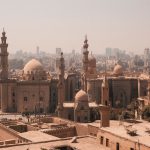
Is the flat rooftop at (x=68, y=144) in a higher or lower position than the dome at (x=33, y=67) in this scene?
lower

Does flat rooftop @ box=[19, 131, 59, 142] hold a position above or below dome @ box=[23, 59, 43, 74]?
below

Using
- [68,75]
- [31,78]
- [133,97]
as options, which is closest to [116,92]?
[133,97]

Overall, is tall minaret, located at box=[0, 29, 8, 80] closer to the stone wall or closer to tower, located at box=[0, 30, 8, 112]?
tower, located at box=[0, 30, 8, 112]

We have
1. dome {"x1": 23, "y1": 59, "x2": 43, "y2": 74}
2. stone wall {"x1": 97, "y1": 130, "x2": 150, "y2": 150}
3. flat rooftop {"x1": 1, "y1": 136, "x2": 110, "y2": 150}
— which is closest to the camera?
stone wall {"x1": 97, "y1": 130, "x2": 150, "y2": 150}

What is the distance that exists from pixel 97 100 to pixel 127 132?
2866 cm

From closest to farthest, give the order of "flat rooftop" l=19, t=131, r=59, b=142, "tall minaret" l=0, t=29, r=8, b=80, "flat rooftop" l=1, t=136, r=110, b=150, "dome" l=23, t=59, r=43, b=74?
"flat rooftop" l=1, t=136, r=110, b=150 < "flat rooftop" l=19, t=131, r=59, b=142 < "dome" l=23, t=59, r=43, b=74 < "tall minaret" l=0, t=29, r=8, b=80

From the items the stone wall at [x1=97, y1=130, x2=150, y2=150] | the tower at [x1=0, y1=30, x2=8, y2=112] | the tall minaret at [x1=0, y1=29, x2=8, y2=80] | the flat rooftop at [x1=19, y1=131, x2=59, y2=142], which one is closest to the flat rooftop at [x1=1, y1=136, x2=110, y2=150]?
the stone wall at [x1=97, y1=130, x2=150, y2=150]

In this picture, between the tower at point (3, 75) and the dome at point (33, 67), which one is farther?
the dome at point (33, 67)

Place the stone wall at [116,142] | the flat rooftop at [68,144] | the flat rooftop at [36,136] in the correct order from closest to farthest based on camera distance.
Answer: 1. the stone wall at [116,142]
2. the flat rooftop at [68,144]
3. the flat rooftop at [36,136]

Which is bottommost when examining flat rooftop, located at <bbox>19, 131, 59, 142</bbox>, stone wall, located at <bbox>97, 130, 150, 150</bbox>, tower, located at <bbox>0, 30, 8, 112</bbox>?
flat rooftop, located at <bbox>19, 131, 59, 142</bbox>

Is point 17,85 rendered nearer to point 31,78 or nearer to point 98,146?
point 31,78

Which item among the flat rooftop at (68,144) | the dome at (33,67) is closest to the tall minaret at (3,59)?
the dome at (33,67)

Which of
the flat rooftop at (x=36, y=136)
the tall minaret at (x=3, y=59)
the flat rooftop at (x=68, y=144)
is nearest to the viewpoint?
the flat rooftop at (x=68, y=144)

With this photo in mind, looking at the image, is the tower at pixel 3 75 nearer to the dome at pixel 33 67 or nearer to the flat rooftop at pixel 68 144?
the dome at pixel 33 67
